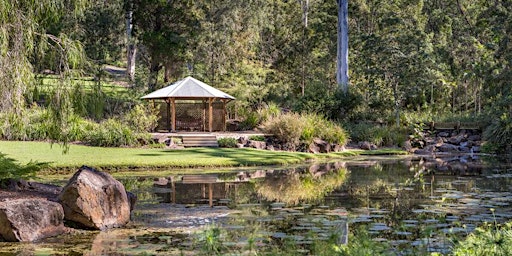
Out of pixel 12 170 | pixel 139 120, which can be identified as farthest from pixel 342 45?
pixel 12 170

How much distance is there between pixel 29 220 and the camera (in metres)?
8.88

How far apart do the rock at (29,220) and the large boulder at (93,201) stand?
11.8 inches

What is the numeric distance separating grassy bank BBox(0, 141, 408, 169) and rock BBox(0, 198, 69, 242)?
844 centimetres

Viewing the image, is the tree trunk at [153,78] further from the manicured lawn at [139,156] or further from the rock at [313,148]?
the manicured lawn at [139,156]

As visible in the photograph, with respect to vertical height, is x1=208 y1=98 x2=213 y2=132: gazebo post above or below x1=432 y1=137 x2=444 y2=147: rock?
above

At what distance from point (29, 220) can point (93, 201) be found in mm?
1081

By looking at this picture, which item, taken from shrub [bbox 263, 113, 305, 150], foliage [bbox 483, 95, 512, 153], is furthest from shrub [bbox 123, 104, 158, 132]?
foliage [bbox 483, 95, 512, 153]

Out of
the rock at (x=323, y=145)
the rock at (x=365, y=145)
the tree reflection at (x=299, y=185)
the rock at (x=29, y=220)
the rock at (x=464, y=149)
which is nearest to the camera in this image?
the rock at (x=29, y=220)

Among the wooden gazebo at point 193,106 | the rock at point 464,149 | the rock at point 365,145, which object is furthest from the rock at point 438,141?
the wooden gazebo at point 193,106

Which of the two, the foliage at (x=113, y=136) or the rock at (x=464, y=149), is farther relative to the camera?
the rock at (x=464, y=149)

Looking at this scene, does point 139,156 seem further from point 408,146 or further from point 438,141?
point 438,141

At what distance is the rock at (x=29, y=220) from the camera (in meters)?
8.66

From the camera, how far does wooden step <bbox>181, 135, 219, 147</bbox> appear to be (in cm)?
2573

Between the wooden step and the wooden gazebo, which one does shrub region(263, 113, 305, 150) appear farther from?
the wooden gazebo
